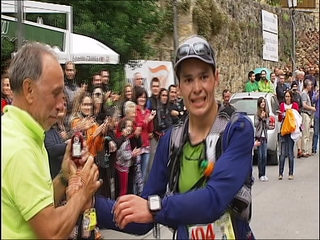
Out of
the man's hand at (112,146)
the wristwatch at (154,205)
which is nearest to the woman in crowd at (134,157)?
the man's hand at (112,146)

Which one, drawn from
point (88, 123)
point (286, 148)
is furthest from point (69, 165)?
point (286, 148)

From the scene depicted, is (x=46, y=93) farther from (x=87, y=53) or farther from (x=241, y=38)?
(x=241, y=38)

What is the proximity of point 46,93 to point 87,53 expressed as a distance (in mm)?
7037

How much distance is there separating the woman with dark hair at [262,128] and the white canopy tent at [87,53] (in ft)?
9.34

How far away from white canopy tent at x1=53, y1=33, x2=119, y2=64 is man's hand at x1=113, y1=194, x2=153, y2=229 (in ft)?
20.7

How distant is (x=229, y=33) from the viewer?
11.8 meters

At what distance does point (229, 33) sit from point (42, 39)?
5.33m

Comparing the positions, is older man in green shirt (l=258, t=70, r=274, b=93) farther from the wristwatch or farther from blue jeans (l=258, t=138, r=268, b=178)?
the wristwatch

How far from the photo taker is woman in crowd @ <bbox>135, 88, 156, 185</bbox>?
8562 millimetres

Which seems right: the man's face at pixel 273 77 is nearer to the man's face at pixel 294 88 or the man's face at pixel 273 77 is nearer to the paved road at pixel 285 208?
the man's face at pixel 294 88

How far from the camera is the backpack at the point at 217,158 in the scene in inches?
95.3

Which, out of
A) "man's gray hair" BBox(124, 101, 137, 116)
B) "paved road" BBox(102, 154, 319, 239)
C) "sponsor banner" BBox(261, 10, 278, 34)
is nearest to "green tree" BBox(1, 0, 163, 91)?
"sponsor banner" BBox(261, 10, 278, 34)

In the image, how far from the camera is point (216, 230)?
7.98ft

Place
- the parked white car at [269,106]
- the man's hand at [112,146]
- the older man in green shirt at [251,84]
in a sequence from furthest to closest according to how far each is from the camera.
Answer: the older man in green shirt at [251,84] < the parked white car at [269,106] < the man's hand at [112,146]
